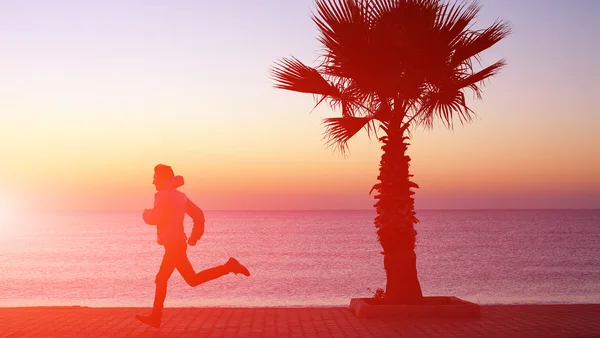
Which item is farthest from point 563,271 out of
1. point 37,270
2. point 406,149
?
point 406,149

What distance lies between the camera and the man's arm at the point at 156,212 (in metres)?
9.20

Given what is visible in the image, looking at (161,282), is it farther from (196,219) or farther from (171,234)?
(196,219)

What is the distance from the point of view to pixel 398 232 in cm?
1162

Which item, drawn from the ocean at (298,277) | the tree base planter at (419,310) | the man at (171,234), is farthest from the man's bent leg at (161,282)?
the ocean at (298,277)

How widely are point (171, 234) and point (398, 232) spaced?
396 centimetres

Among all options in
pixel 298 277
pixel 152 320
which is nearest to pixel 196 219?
pixel 152 320

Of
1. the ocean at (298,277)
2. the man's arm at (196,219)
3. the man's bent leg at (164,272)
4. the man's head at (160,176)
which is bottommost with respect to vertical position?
the ocean at (298,277)

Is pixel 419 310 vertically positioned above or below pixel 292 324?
above

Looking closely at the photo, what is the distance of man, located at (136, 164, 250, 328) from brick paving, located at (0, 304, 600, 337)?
2.00 ft

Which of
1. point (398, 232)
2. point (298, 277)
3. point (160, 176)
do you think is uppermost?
point (160, 176)

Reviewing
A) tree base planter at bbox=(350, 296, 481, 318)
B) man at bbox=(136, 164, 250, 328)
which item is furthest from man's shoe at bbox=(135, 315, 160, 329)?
tree base planter at bbox=(350, 296, 481, 318)

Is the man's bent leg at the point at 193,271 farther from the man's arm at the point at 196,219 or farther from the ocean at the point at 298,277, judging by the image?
the ocean at the point at 298,277

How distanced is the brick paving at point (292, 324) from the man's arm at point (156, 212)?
1.40m

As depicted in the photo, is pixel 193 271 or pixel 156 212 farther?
pixel 193 271
